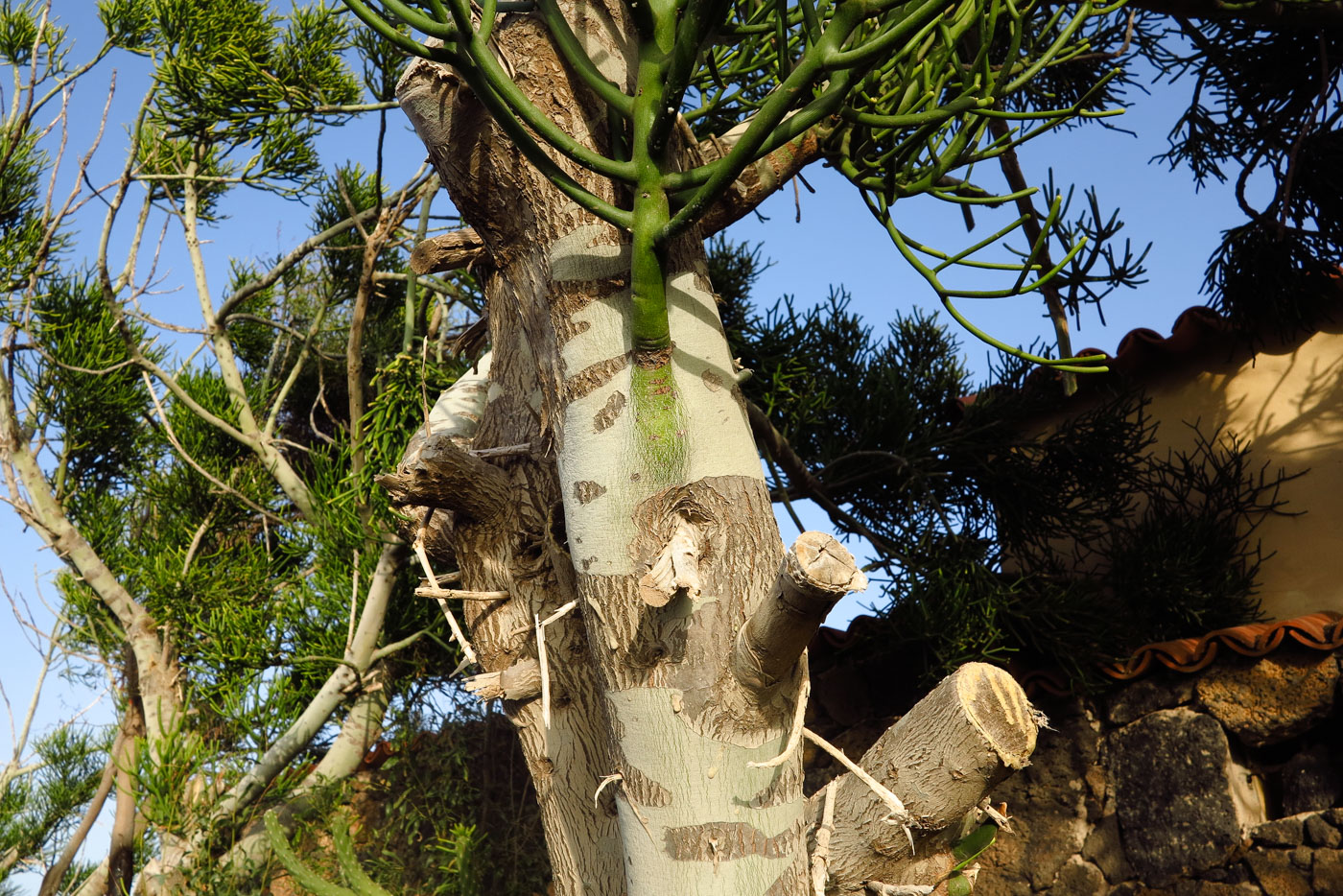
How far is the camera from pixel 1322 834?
289cm

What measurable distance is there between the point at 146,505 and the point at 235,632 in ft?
6.60

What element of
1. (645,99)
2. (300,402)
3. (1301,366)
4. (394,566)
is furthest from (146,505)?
(1301,366)

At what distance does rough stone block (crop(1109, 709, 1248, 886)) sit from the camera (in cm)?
307

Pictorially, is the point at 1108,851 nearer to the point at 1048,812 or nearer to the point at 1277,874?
the point at 1048,812

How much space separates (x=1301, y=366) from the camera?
3844 millimetres

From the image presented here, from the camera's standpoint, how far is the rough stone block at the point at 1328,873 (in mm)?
2826

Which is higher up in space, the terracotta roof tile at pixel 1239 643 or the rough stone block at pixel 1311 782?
the terracotta roof tile at pixel 1239 643

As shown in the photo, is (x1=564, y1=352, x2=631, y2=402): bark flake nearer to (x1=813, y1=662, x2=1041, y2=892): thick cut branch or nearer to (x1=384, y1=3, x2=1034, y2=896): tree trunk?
(x1=384, y1=3, x2=1034, y2=896): tree trunk

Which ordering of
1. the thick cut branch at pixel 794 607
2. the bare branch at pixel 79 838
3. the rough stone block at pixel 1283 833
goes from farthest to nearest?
1. the bare branch at pixel 79 838
2. the rough stone block at pixel 1283 833
3. the thick cut branch at pixel 794 607

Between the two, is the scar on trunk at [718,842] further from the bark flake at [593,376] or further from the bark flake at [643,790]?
the bark flake at [593,376]

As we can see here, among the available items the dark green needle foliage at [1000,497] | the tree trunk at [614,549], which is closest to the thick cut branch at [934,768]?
the tree trunk at [614,549]

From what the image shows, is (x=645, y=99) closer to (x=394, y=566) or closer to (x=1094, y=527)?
(x=394, y=566)

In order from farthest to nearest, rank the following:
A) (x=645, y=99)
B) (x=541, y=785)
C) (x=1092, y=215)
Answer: (x=1092, y=215) → (x=541, y=785) → (x=645, y=99)

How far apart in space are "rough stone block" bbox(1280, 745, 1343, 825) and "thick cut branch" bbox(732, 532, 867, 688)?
2.66 meters
